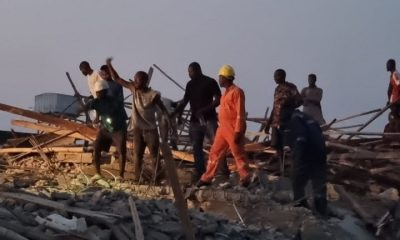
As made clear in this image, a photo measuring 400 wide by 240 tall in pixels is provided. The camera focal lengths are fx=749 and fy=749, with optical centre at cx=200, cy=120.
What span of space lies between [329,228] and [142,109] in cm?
323

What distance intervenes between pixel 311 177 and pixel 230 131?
1.16 meters

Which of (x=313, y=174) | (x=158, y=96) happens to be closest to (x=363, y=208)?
(x=313, y=174)

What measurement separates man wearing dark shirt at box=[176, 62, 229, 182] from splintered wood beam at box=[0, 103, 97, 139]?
283cm

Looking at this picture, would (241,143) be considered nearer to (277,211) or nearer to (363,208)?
(277,211)

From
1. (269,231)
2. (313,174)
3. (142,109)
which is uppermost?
(142,109)

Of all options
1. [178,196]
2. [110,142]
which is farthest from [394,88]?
[178,196]

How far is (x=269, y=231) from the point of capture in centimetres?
811

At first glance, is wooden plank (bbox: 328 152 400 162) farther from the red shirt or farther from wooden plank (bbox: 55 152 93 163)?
wooden plank (bbox: 55 152 93 163)

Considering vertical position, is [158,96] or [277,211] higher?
[158,96]

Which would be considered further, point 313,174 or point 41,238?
point 313,174

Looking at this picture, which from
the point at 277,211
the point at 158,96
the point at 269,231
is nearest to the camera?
the point at 269,231

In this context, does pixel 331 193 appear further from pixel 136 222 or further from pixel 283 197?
pixel 136 222

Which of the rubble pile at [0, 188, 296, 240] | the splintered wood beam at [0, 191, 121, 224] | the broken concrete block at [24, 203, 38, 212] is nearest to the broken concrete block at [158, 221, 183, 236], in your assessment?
the rubble pile at [0, 188, 296, 240]

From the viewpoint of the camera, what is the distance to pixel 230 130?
9.41 metres
